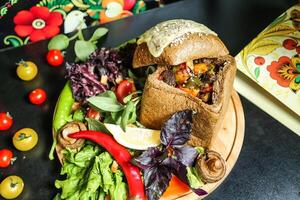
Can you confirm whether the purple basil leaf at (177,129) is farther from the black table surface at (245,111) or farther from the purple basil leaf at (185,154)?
the black table surface at (245,111)

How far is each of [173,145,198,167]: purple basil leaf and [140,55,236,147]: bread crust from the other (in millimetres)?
99

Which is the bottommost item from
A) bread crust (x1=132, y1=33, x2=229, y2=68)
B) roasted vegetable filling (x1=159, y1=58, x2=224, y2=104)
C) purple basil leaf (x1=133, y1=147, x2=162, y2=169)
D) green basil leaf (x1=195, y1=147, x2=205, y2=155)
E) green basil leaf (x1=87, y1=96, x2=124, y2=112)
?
green basil leaf (x1=195, y1=147, x2=205, y2=155)

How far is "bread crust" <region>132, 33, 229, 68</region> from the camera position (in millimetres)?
1541

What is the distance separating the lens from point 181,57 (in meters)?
1.54

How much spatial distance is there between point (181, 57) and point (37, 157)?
855 mm

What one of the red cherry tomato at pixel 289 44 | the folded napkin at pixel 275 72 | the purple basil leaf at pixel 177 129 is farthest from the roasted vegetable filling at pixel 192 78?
the red cherry tomato at pixel 289 44

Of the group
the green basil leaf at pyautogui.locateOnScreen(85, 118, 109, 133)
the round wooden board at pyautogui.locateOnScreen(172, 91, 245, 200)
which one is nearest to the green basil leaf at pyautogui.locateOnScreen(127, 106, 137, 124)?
the green basil leaf at pyautogui.locateOnScreen(85, 118, 109, 133)

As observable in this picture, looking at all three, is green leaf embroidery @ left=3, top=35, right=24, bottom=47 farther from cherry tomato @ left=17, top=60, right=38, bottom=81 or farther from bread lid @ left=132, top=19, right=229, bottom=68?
bread lid @ left=132, top=19, right=229, bottom=68

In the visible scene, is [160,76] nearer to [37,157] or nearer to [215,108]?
[215,108]

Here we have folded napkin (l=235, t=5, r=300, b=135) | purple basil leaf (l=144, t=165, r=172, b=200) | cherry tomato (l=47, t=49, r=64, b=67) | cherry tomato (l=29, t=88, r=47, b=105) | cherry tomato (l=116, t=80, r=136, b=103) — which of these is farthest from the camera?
cherry tomato (l=47, t=49, r=64, b=67)

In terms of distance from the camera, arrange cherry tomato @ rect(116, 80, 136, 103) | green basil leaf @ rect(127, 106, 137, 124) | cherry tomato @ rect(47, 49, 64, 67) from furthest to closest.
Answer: cherry tomato @ rect(47, 49, 64, 67), cherry tomato @ rect(116, 80, 136, 103), green basil leaf @ rect(127, 106, 137, 124)

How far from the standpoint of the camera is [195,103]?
5.03 ft

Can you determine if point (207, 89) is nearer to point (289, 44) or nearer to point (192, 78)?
point (192, 78)

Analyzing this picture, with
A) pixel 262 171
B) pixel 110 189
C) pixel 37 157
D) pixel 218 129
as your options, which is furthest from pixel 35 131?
pixel 262 171
